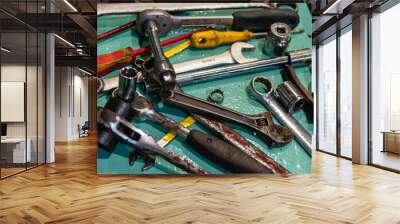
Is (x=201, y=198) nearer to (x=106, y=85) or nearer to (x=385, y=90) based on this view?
(x=106, y=85)

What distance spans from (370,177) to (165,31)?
10.3 feet

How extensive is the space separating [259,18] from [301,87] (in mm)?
1004

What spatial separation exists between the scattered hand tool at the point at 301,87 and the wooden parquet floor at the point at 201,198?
0.81 m

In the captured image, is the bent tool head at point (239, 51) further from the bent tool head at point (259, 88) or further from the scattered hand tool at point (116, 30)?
the scattered hand tool at point (116, 30)

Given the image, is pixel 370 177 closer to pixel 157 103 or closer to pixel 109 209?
pixel 157 103

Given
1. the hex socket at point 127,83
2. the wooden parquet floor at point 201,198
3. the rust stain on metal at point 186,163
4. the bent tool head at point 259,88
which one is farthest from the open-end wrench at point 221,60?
the wooden parquet floor at point 201,198

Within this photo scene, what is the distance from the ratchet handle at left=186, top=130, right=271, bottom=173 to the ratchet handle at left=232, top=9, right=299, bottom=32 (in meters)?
1.43

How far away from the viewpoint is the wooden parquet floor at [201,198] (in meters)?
2.97

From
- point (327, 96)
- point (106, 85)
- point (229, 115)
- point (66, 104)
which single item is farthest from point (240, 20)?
point (66, 104)

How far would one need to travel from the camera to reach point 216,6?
15.6 feet

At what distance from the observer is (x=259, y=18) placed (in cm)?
474

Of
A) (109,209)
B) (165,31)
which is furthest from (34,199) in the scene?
(165,31)

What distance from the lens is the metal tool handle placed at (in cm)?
469

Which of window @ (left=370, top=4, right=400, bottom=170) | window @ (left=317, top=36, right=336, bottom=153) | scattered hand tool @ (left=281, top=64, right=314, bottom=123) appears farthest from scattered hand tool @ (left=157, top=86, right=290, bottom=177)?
window @ (left=317, top=36, right=336, bottom=153)
